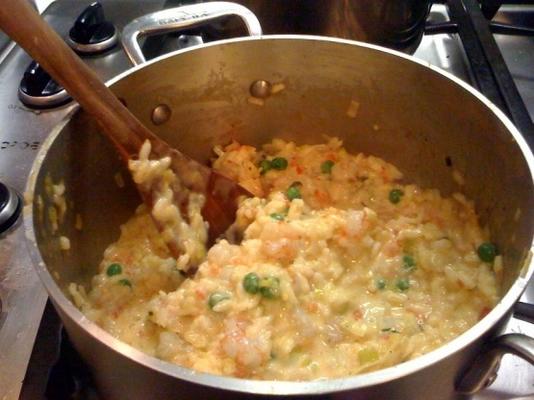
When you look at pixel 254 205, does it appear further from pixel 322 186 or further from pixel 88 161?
pixel 88 161

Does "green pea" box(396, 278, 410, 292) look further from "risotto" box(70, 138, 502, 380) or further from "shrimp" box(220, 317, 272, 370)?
"shrimp" box(220, 317, 272, 370)

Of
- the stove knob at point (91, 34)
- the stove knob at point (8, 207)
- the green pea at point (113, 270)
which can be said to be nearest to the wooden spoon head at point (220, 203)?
the green pea at point (113, 270)

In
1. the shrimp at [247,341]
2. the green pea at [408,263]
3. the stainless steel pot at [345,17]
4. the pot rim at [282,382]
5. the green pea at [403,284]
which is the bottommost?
the green pea at [403,284]

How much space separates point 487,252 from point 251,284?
1.80ft

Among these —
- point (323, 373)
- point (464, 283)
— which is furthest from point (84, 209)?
point (464, 283)

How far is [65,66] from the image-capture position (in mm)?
1116

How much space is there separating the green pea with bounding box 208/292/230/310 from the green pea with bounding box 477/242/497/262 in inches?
23.2

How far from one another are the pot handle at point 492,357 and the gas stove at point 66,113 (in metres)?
0.26

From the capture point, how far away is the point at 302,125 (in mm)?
1648

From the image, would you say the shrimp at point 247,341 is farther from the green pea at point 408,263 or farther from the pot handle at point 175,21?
the pot handle at point 175,21

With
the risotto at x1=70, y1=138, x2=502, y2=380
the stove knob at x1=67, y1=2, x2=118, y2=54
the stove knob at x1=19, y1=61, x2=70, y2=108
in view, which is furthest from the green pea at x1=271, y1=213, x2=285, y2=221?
the stove knob at x1=67, y1=2, x2=118, y2=54

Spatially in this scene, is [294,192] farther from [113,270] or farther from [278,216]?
[113,270]

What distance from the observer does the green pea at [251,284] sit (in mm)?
1180

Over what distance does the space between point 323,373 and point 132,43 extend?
86 centimetres
